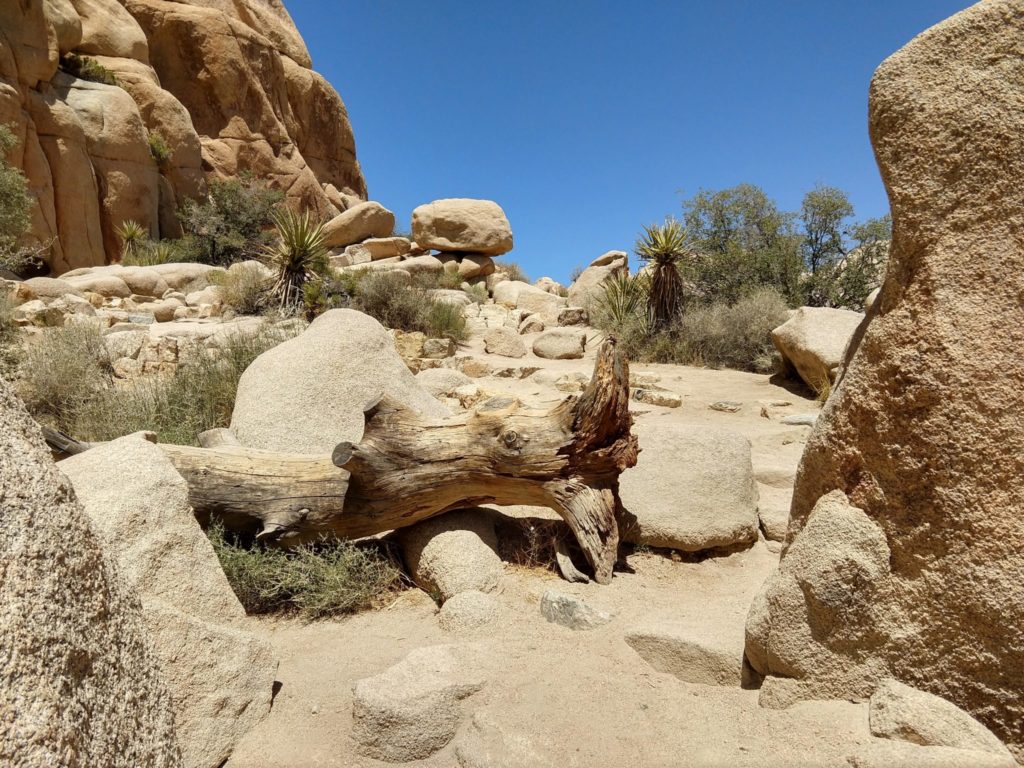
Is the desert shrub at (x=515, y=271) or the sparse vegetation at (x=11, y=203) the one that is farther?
the desert shrub at (x=515, y=271)

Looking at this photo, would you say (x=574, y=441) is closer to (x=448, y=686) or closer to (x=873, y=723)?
(x=448, y=686)

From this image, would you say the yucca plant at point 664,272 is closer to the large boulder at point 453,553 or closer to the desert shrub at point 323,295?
the desert shrub at point 323,295

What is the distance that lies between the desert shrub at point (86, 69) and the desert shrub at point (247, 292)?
975 centimetres

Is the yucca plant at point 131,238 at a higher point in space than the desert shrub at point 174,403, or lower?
higher

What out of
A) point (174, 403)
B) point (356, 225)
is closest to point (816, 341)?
point (174, 403)

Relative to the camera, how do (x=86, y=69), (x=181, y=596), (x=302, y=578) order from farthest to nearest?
(x=86, y=69), (x=302, y=578), (x=181, y=596)

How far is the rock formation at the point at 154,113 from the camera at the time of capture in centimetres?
1547

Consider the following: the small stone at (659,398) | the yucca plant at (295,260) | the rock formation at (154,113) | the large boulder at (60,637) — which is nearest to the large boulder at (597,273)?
the yucca plant at (295,260)

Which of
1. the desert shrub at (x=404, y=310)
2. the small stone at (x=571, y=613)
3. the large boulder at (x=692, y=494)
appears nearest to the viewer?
the small stone at (x=571, y=613)

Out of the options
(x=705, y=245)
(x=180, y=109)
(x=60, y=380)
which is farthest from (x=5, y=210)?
(x=705, y=245)

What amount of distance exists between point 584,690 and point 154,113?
23.3 m

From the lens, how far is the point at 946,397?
Answer: 195 cm

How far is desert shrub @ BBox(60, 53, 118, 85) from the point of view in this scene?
17.6 metres

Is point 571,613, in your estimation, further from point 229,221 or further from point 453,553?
point 229,221
